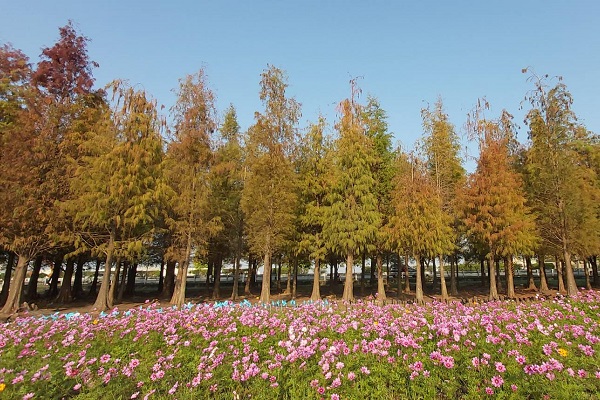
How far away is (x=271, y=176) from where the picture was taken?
21406 mm

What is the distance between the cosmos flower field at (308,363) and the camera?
170 inches

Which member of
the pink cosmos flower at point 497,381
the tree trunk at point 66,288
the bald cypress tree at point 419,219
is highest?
the bald cypress tree at point 419,219

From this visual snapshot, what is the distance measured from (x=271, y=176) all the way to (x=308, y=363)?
16829 millimetres

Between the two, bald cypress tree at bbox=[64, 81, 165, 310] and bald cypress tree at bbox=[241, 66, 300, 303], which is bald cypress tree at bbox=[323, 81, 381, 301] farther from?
bald cypress tree at bbox=[64, 81, 165, 310]

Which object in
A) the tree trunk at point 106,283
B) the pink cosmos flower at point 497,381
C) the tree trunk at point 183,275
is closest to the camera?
the pink cosmos flower at point 497,381

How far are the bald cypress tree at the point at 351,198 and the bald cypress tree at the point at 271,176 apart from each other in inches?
105

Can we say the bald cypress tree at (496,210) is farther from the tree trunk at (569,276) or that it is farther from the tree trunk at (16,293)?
the tree trunk at (16,293)

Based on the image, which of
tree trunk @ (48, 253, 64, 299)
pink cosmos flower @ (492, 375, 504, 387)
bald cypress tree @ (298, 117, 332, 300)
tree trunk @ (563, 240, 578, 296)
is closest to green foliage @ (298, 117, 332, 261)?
bald cypress tree @ (298, 117, 332, 300)

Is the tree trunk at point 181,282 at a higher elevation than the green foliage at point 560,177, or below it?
below

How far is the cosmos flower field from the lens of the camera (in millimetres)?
4324

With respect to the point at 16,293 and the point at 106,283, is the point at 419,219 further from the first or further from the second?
the point at 16,293

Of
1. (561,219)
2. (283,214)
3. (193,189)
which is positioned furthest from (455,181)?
(193,189)

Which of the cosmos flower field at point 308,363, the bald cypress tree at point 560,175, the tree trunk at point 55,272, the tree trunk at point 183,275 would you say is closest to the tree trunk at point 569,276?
the bald cypress tree at point 560,175

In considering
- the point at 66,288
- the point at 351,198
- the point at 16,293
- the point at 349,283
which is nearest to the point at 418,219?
the point at 351,198
